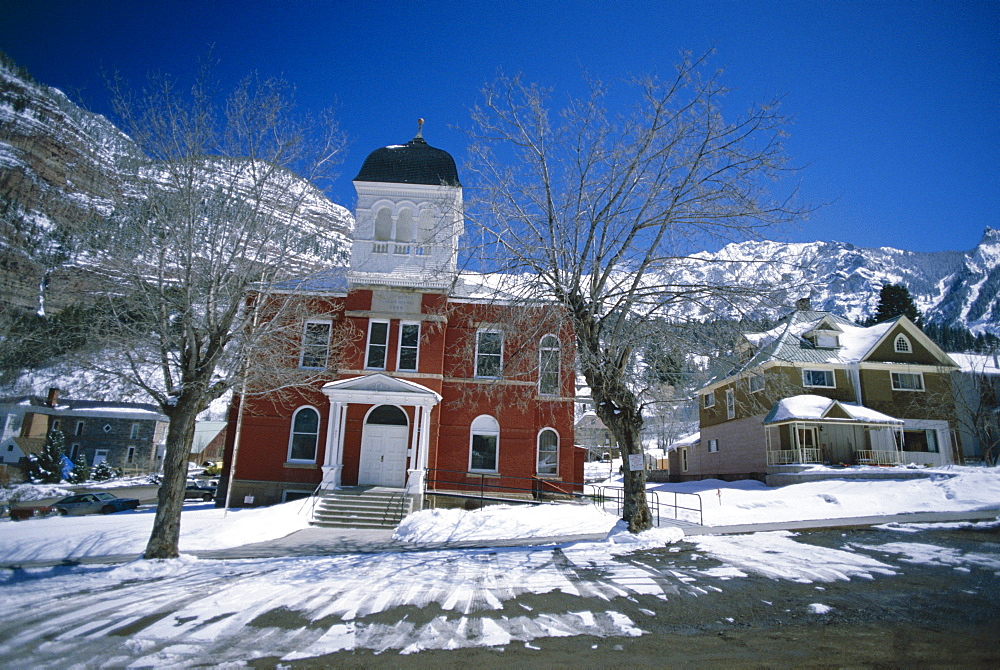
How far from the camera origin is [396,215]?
2350 centimetres

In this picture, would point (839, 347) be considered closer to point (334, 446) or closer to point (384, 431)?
point (384, 431)

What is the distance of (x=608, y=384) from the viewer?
37.5ft

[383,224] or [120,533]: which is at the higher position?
[383,224]

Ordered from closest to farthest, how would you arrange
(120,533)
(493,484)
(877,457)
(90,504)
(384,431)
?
1. (120,533)
2. (384,431)
3. (493,484)
4. (90,504)
5. (877,457)

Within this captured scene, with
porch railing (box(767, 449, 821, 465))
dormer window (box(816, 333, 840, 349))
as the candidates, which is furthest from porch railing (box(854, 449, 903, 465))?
dormer window (box(816, 333, 840, 349))

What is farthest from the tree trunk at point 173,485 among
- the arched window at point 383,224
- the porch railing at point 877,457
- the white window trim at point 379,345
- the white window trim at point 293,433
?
the porch railing at point 877,457

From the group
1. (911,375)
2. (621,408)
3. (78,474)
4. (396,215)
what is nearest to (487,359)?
(396,215)

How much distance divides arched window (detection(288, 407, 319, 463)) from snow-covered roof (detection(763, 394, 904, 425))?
2307cm

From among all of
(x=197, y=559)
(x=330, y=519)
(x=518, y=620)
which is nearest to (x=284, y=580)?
(x=197, y=559)

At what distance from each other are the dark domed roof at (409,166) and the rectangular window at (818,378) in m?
22.5

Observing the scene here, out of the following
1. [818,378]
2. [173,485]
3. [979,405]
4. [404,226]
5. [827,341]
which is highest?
[404,226]

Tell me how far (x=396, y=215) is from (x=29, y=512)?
2098 centimetres

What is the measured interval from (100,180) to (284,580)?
32.1 feet

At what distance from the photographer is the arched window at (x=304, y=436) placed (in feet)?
71.4
